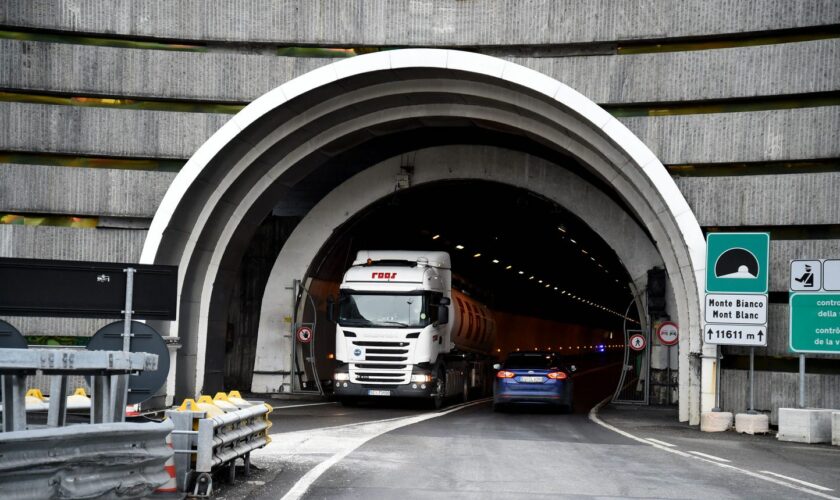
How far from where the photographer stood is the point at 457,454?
14.5 m

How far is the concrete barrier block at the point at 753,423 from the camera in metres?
20.2

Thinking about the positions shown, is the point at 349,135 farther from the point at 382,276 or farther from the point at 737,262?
the point at 737,262

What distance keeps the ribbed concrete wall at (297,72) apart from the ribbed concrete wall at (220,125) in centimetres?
44

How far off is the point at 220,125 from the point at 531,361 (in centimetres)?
964

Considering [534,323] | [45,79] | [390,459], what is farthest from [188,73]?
[534,323]

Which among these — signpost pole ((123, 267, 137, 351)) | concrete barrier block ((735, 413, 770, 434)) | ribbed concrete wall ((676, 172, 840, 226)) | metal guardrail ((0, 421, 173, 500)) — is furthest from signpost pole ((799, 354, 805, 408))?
metal guardrail ((0, 421, 173, 500))

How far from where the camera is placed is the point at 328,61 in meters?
23.3

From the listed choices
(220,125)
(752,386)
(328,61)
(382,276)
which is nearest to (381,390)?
(382,276)

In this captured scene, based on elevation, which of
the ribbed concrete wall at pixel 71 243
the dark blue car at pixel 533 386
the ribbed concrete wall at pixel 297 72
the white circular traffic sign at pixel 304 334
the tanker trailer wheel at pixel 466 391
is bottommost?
the tanker trailer wheel at pixel 466 391

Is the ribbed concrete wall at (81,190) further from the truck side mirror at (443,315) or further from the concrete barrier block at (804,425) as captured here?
the concrete barrier block at (804,425)

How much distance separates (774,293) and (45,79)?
15766mm

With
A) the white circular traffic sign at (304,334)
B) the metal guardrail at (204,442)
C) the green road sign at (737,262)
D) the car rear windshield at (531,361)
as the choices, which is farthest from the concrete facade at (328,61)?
the metal guardrail at (204,442)

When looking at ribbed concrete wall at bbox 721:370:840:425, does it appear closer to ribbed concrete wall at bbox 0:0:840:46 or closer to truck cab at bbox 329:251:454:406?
ribbed concrete wall at bbox 0:0:840:46

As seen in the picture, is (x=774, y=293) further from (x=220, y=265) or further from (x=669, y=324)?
(x=220, y=265)
